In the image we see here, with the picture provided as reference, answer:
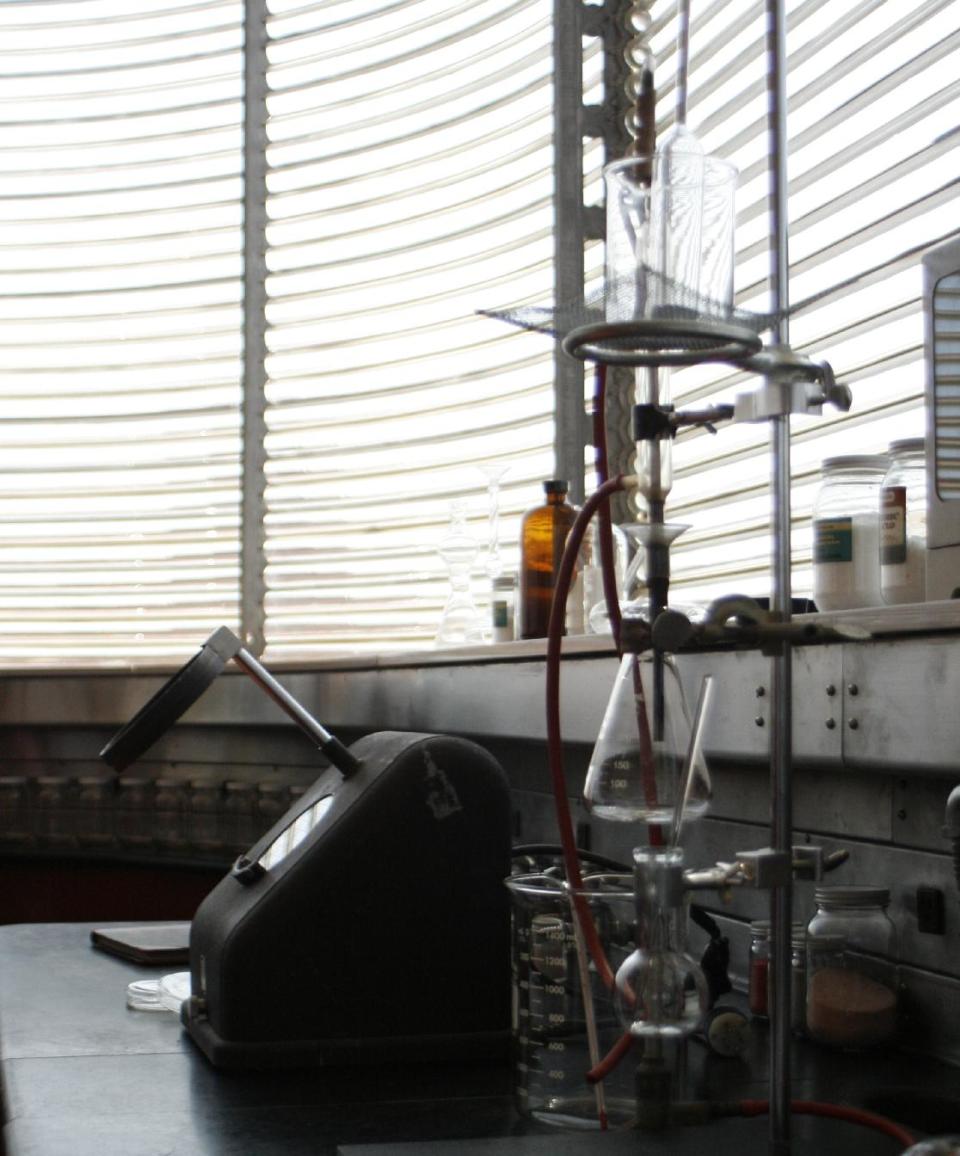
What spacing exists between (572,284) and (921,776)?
58.4 inches

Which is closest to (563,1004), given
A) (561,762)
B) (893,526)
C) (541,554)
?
(561,762)

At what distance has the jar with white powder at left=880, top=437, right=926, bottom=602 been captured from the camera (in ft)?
4.76

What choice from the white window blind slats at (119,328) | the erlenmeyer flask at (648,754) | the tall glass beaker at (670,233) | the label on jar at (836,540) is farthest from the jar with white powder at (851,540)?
the white window blind slats at (119,328)

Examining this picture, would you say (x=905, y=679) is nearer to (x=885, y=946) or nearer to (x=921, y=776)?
(x=921, y=776)

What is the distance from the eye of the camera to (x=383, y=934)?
126cm

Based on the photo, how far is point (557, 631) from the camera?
3.32ft

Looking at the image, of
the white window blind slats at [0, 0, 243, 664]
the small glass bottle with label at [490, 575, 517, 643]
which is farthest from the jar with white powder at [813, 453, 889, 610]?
the white window blind slats at [0, 0, 243, 664]

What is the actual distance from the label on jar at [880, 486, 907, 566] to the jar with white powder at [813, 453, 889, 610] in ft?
0.09

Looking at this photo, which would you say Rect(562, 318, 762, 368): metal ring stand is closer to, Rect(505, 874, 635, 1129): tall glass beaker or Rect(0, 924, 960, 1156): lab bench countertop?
Rect(505, 874, 635, 1129): tall glass beaker

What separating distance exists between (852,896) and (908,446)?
1.47 feet

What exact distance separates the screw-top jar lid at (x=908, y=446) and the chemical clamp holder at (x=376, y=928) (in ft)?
1.74

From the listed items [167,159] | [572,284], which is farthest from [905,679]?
[167,159]

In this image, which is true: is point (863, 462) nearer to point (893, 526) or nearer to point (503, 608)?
point (893, 526)

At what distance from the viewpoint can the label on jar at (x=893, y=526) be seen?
1464 millimetres
